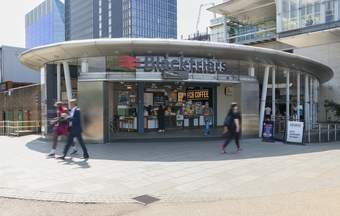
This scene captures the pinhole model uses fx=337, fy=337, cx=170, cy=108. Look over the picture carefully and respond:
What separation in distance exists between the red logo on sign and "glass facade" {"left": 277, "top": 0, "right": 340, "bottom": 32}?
53.5 ft

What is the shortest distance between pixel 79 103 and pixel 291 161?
7979 mm

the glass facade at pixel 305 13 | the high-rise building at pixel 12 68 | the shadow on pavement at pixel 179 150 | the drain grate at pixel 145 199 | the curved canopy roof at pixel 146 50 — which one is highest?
the glass facade at pixel 305 13

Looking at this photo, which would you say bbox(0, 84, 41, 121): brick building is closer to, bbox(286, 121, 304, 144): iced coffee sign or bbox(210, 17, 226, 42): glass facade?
bbox(286, 121, 304, 144): iced coffee sign

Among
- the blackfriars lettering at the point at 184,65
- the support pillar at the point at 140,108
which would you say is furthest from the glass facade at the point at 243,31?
the blackfriars lettering at the point at 184,65

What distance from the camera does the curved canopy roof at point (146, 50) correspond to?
479 inches

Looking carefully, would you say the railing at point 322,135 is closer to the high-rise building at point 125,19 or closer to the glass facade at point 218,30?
the glass facade at point 218,30

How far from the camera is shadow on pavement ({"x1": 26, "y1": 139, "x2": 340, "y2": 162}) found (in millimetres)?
10039

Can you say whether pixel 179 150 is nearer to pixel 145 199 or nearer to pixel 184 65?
pixel 184 65

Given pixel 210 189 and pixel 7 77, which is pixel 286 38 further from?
pixel 7 77

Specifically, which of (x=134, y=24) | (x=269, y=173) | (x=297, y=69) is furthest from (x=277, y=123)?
(x=134, y=24)

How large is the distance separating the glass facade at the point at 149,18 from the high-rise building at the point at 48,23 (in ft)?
76.7

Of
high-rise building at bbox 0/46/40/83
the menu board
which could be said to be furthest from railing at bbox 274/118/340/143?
high-rise building at bbox 0/46/40/83

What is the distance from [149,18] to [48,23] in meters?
34.5

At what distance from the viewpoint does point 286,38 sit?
26.0m
